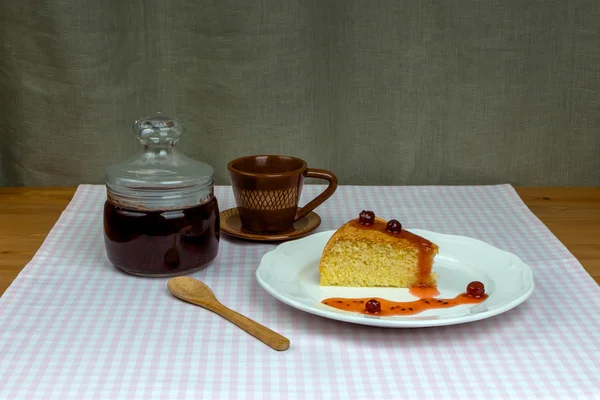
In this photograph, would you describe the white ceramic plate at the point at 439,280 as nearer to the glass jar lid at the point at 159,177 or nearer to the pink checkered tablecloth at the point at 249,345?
the pink checkered tablecloth at the point at 249,345

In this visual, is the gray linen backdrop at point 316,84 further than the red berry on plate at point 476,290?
Yes

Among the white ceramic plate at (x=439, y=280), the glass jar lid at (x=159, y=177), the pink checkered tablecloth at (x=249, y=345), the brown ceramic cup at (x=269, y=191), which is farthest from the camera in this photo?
the brown ceramic cup at (x=269, y=191)

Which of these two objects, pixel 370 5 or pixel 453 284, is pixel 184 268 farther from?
pixel 370 5

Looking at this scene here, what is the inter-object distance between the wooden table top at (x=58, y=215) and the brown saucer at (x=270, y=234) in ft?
0.98

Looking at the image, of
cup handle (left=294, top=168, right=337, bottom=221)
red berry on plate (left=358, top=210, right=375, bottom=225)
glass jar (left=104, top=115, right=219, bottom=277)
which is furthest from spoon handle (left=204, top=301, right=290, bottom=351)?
cup handle (left=294, top=168, right=337, bottom=221)

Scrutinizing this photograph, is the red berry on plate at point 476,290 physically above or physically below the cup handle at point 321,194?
below

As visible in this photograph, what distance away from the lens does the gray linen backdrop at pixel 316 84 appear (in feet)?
5.50

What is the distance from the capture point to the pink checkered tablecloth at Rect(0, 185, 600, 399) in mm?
852

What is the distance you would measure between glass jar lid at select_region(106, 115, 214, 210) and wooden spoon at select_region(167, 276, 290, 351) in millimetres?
102

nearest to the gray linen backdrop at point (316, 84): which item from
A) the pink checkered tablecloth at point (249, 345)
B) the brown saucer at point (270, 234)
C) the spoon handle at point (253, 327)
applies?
the brown saucer at point (270, 234)

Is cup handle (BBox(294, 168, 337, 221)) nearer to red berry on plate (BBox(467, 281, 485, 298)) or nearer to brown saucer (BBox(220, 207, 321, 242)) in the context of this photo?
brown saucer (BBox(220, 207, 321, 242))

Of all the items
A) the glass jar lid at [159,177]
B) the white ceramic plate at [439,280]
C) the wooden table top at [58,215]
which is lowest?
the wooden table top at [58,215]

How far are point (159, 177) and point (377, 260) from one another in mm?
306

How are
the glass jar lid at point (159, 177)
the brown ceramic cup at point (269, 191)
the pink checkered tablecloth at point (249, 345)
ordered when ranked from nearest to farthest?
the pink checkered tablecloth at point (249, 345) < the glass jar lid at point (159, 177) < the brown ceramic cup at point (269, 191)
